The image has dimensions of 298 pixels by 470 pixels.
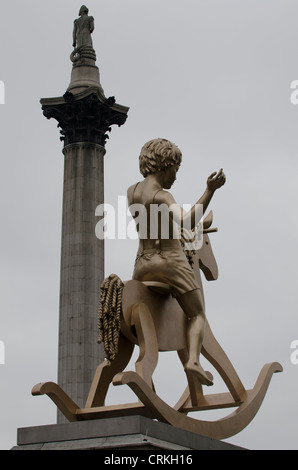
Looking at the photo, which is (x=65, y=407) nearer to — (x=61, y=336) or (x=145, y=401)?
(x=145, y=401)

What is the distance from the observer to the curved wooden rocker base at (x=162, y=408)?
904 cm

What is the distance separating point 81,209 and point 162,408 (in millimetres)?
14502

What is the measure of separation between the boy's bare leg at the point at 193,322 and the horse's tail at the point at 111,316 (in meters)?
0.81

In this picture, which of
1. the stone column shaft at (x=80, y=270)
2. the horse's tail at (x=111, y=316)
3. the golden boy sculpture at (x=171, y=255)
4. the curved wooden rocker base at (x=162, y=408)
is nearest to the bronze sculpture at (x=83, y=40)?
the stone column shaft at (x=80, y=270)

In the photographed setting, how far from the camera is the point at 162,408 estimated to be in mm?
9180

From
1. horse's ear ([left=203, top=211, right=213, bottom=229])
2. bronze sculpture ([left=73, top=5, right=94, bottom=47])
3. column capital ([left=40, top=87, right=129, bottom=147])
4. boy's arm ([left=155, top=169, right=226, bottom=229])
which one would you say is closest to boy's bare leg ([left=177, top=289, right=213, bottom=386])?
boy's arm ([left=155, top=169, right=226, bottom=229])

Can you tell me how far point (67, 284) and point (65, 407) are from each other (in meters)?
13.3

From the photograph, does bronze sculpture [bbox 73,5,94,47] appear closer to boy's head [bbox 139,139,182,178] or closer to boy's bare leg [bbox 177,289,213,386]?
boy's head [bbox 139,139,182,178]

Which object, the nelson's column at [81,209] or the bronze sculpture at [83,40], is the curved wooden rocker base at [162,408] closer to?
the nelson's column at [81,209]

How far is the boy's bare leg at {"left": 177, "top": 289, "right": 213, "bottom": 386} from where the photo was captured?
9.76 meters

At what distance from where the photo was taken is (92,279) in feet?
74.5

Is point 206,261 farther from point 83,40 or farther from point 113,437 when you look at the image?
point 83,40
